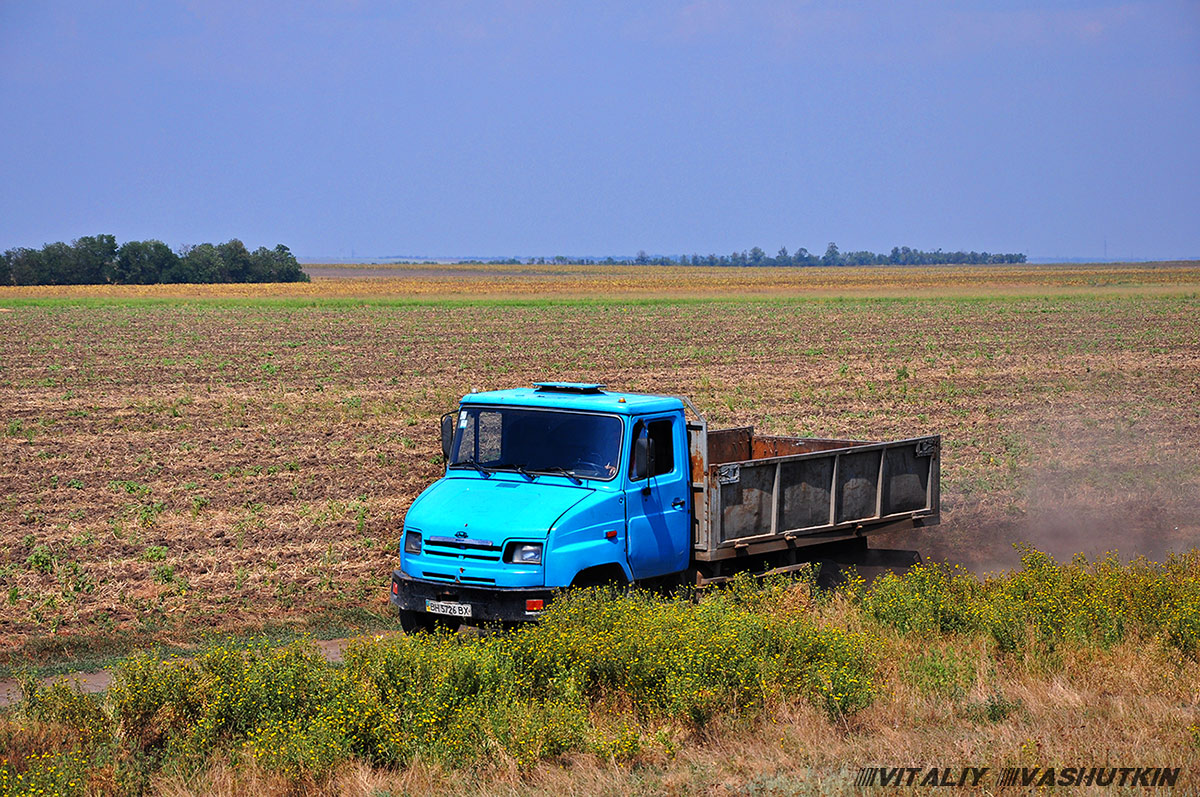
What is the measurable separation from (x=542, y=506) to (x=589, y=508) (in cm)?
42

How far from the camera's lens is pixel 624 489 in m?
10.2

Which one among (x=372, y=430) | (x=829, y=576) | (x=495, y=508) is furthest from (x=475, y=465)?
(x=372, y=430)

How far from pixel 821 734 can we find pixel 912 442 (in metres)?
5.95

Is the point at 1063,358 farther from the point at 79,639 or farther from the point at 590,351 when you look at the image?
the point at 79,639

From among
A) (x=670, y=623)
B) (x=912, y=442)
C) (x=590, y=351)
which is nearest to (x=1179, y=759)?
(x=670, y=623)

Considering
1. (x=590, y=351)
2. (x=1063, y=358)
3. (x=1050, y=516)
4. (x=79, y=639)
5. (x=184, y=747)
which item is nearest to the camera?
(x=184, y=747)

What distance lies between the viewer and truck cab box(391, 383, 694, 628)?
31.6ft

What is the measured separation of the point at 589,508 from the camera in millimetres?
9914

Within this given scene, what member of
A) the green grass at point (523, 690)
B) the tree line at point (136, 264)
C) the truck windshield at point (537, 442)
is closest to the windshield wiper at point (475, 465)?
the truck windshield at point (537, 442)

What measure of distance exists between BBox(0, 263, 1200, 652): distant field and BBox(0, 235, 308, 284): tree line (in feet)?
246

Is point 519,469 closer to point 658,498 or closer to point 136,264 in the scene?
point 658,498

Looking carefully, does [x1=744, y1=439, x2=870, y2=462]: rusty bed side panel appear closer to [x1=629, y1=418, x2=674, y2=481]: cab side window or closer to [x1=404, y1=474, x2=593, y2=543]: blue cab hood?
[x1=629, y1=418, x2=674, y2=481]: cab side window

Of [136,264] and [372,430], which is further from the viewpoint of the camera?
[136,264]

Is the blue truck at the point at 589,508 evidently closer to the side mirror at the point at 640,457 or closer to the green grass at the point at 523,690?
the side mirror at the point at 640,457
